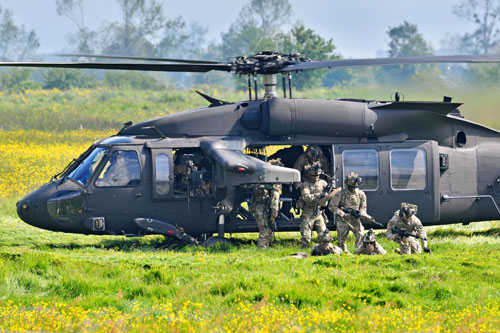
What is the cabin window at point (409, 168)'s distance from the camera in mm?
15398

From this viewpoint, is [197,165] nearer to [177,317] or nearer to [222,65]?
[222,65]

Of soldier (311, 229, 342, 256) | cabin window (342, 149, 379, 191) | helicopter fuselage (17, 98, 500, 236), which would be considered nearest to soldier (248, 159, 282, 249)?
helicopter fuselage (17, 98, 500, 236)

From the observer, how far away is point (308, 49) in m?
53.4

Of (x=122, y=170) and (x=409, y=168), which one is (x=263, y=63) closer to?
(x=122, y=170)

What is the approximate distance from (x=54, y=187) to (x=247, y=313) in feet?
20.7

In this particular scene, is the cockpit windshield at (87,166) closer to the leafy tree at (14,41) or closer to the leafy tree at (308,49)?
the leafy tree at (308,49)

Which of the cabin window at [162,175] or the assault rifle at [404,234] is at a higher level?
the cabin window at [162,175]

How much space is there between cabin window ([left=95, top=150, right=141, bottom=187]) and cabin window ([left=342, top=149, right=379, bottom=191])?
4043mm

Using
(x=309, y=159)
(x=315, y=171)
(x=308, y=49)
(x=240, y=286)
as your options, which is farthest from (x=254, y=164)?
(x=308, y=49)

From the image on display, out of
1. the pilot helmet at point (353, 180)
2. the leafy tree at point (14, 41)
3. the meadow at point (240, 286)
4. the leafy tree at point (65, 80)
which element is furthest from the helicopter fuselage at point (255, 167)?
the leafy tree at point (14, 41)

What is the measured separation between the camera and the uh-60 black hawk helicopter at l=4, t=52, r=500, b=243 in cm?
1456

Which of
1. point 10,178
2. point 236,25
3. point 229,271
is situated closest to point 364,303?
point 229,271

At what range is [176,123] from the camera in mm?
15258

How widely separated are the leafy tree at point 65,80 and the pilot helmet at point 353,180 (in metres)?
43.3
